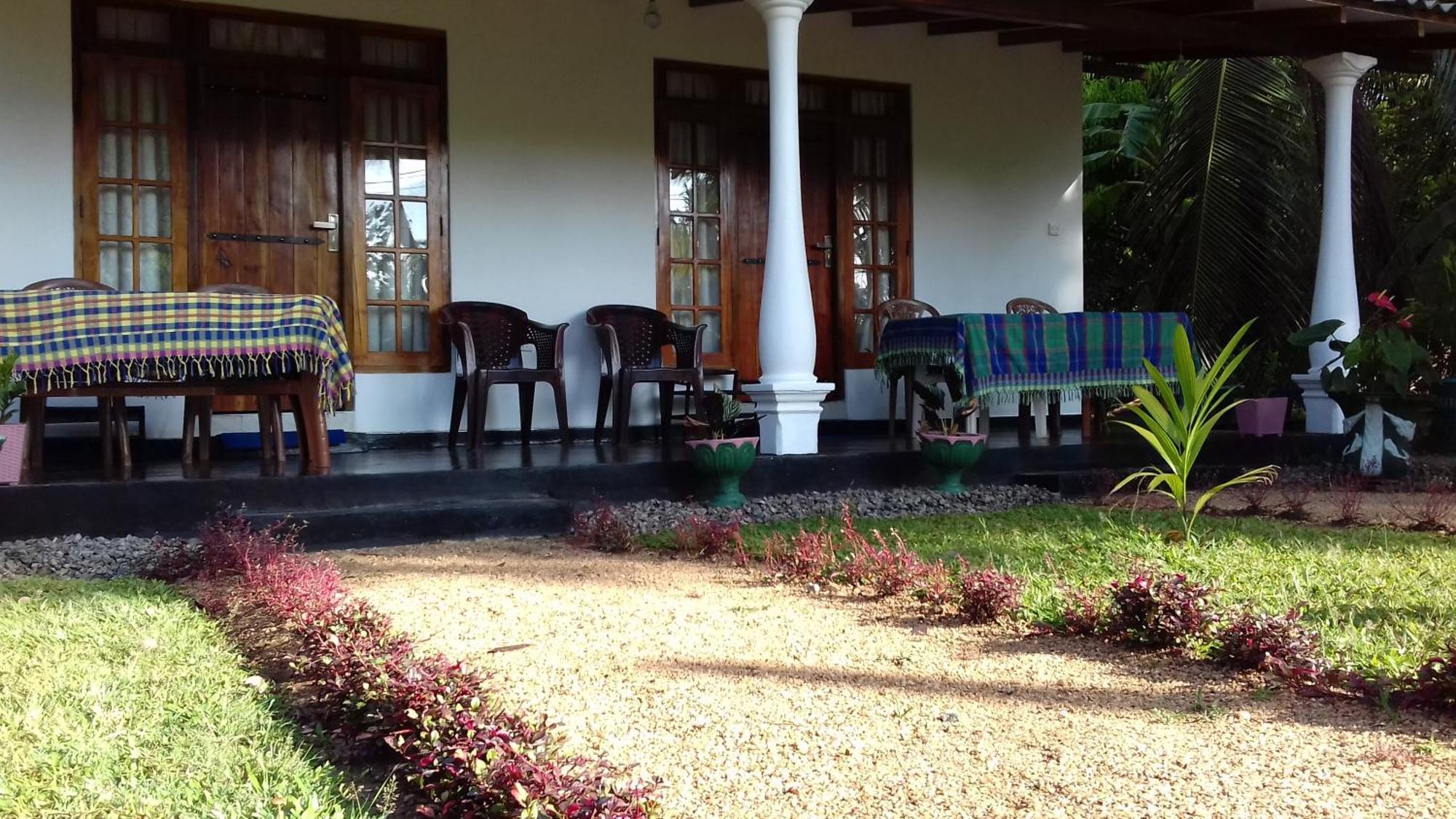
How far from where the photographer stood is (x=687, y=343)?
7559 millimetres

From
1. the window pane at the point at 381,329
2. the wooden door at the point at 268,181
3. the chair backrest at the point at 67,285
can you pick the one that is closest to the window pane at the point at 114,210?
the wooden door at the point at 268,181

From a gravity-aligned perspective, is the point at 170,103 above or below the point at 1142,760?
above

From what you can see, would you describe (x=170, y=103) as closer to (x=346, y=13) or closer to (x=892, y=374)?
(x=346, y=13)

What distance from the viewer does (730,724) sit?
2.66 meters

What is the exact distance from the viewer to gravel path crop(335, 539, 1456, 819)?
2.24 m

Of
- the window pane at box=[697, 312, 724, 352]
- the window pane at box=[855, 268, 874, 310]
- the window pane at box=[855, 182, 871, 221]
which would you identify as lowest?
the window pane at box=[697, 312, 724, 352]

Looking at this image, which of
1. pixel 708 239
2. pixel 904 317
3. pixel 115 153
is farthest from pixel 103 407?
pixel 904 317

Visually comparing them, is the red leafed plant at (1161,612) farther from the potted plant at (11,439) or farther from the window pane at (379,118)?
the window pane at (379,118)

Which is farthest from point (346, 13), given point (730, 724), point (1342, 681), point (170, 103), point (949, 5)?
point (1342, 681)

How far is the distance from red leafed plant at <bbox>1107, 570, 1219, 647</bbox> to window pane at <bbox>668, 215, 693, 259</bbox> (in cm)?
536

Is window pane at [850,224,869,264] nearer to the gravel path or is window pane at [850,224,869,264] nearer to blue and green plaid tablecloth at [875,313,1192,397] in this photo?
blue and green plaid tablecloth at [875,313,1192,397]

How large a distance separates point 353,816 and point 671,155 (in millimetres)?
6650

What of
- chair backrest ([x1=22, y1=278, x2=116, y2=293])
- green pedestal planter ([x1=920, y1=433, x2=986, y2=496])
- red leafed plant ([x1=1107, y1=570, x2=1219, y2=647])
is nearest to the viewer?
red leafed plant ([x1=1107, y1=570, x2=1219, y2=647])

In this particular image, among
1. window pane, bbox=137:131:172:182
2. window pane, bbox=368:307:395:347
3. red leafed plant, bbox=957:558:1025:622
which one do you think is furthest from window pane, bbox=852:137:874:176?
red leafed plant, bbox=957:558:1025:622
